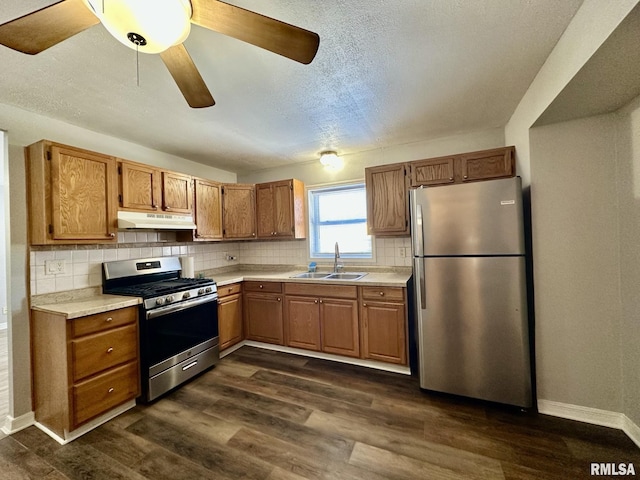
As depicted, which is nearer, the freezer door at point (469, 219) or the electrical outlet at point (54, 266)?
the freezer door at point (469, 219)

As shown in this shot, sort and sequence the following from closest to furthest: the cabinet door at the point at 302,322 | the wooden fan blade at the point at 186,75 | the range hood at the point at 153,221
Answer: the wooden fan blade at the point at 186,75
the range hood at the point at 153,221
the cabinet door at the point at 302,322

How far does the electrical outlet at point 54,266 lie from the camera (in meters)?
2.14

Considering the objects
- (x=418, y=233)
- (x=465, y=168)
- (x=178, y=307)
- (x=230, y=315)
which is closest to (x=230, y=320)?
(x=230, y=315)

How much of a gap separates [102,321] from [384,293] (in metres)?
2.42

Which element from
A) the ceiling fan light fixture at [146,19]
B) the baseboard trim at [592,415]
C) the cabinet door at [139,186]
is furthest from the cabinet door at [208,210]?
the baseboard trim at [592,415]

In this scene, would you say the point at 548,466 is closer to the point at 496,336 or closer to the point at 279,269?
the point at 496,336

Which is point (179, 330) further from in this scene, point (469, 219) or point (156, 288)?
point (469, 219)

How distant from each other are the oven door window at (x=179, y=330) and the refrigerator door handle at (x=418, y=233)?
2201 millimetres

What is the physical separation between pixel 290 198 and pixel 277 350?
196 centimetres

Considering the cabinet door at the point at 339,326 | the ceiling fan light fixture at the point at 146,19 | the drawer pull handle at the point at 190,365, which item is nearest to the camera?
the ceiling fan light fixture at the point at 146,19

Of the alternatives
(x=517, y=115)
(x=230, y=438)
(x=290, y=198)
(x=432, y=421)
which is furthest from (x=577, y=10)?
(x=230, y=438)

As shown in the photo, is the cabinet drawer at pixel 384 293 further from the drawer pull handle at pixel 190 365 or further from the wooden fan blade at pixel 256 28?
the wooden fan blade at pixel 256 28

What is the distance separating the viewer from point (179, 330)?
2.49 meters

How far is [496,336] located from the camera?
6.64 ft
